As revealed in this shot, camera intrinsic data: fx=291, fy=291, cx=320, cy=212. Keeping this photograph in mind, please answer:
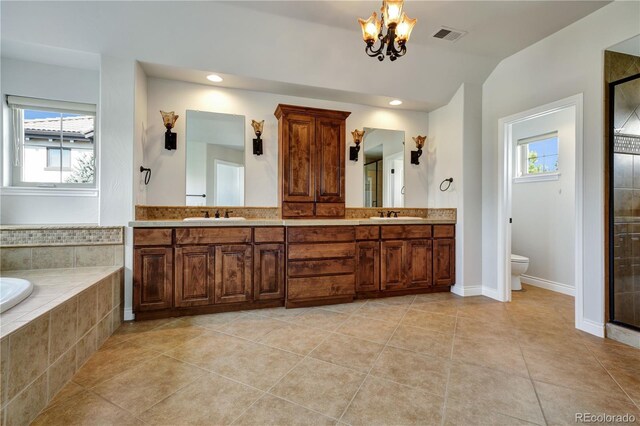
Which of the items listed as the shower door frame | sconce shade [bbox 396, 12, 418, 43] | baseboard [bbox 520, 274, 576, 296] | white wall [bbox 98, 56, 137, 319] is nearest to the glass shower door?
the shower door frame

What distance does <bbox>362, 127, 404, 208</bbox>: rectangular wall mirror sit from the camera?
3840 millimetres

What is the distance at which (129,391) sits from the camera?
5.25 feet

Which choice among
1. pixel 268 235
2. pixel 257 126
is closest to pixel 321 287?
pixel 268 235

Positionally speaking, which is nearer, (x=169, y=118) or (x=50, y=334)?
(x=50, y=334)

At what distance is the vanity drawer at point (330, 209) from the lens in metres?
3.37

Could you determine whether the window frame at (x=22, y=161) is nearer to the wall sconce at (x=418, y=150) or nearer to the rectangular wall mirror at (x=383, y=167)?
the rectangular wall mirror at (x=383, y=167)

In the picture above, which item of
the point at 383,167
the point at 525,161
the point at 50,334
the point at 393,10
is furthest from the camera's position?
the point at 525,161

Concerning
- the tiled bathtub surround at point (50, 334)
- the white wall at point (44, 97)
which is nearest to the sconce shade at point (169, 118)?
the white wall at point (44, 97)

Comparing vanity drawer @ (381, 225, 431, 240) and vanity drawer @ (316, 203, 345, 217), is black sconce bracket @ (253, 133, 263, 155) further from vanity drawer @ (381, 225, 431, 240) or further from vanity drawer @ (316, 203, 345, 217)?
vanity drawer @ (381, 225, 431, 240)

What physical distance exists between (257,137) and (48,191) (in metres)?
2.08

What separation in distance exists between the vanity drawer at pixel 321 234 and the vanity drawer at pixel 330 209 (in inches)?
14.2

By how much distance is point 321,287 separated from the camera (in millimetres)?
3021

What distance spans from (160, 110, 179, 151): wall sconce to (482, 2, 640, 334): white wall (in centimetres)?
362

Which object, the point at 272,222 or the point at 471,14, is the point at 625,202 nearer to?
the point at 471,14
